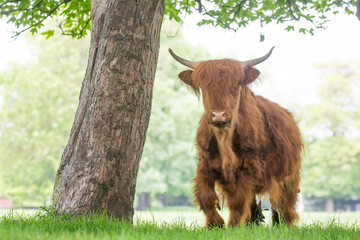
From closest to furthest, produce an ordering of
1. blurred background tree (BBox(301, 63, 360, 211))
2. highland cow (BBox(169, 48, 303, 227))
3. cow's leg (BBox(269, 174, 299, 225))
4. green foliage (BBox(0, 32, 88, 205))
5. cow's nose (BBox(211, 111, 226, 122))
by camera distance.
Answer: cow's nose (BBox(211, 111, 226, 122)) → highland cow (BBox(169, 48, 303, 227)) → cow's leg (BBox(269, 174, 299, 225)) → green foliage (BBox(0, 32, 88, 205)) → blurred background tree (BBox(301, 63, 360, 211))

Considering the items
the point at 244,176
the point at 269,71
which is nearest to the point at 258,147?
the point at 244,176

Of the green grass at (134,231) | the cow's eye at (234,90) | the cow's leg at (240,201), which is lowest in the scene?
the green grass at (134,231)

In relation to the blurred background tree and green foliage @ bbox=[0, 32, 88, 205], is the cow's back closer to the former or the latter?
green foliage @ bbox=[0, 32, 88, 205]

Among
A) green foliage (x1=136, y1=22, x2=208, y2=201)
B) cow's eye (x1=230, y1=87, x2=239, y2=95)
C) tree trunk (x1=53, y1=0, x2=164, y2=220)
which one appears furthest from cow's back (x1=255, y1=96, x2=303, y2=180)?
green foliage (x1=136, y1=22, x2=208, y2=201)

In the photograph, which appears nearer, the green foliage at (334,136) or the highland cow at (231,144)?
the highland cow at (231,144)

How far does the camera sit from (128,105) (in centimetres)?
495

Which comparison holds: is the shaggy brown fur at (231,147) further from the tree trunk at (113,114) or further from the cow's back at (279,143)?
the tree trunk at (113,114)

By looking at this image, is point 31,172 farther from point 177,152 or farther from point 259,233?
point 259,233

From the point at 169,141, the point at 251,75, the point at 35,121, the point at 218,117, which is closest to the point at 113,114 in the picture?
the point at 218,117

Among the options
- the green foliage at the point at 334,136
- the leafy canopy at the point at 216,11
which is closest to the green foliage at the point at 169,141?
the green foliage at the point at 334,136

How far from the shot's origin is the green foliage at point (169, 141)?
22.2 meters

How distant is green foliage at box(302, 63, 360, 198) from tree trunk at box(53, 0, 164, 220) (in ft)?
77.0

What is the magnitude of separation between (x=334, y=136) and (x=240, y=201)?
2467 cm

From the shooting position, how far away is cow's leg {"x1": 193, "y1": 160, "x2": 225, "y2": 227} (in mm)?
4836
